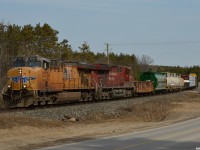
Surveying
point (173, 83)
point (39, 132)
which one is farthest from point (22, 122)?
point (173, 83)

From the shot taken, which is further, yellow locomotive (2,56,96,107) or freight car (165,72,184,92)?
freight car (165,72,184,92)

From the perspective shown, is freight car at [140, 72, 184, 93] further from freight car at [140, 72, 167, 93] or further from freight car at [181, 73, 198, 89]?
freight car at [181, 73, 198, 89]

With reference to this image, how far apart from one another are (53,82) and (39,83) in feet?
6.54

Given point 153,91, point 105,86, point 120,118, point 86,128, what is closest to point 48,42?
point 153,91

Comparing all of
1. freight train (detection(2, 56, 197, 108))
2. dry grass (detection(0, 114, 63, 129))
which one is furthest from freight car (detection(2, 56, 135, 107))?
dry grass (detection(0, 114, 63, 129))

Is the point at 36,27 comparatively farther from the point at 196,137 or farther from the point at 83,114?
the point at 196,137

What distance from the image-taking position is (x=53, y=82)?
30.2 meters

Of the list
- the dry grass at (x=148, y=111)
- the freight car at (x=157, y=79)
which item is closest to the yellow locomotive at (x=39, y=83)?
the dry grass at (x=148, y=111)

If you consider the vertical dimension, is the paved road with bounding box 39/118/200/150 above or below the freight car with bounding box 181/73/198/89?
below

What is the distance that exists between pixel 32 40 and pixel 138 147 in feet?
162

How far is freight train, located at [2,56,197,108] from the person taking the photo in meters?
27.6

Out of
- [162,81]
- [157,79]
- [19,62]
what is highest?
[19,62]

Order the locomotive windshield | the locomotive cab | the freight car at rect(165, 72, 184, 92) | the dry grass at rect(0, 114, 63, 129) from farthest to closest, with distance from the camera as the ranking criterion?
the freight car at rect(165, 72, 184, 92) < the locomotive windshield < the locomotive cab < the dry grass at rect(0, 114, 63, 129)

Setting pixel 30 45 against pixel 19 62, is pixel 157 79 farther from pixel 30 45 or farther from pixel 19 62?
pixel 19 62
